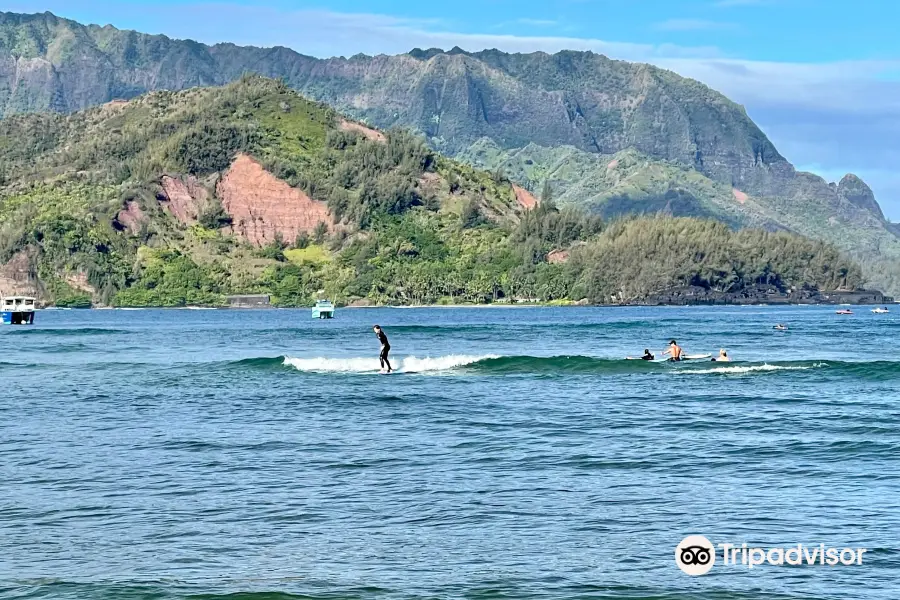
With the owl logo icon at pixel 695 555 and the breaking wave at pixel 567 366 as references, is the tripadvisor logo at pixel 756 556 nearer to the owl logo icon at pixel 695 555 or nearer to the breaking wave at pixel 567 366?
the owl logo icon at pixel 695 555

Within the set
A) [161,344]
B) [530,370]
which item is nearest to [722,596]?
[530,370]

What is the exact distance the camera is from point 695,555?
92.1 feet

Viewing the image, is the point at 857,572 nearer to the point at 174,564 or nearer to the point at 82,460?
the point at 174,564

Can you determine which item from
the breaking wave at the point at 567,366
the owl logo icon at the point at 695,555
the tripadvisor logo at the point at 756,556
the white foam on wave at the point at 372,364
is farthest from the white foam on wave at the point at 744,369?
the tripadvisor logo at the point at 756,556

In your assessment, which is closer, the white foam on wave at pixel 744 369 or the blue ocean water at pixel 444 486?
the blue ocean water at pixel 444 486

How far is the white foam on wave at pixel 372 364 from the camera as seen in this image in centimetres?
9050

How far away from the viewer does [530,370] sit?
89.0 m

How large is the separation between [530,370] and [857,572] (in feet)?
204

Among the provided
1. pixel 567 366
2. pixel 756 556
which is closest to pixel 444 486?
pixel 756 556

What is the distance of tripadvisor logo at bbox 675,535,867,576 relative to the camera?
1088 inches

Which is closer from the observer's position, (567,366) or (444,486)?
(444,486)

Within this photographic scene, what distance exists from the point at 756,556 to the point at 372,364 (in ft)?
222

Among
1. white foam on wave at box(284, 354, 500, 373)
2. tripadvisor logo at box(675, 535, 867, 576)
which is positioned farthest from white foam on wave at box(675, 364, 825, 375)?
tripadvisor logo at box(675, 535, 867, 576)

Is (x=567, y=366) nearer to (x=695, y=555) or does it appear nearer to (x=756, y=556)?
(x=756, y=556)
